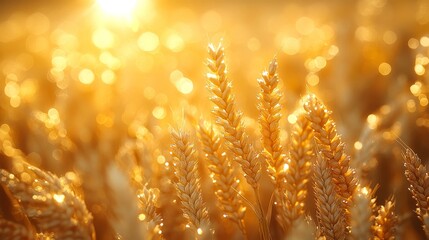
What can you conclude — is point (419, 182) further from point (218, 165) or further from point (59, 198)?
point (59, 198)

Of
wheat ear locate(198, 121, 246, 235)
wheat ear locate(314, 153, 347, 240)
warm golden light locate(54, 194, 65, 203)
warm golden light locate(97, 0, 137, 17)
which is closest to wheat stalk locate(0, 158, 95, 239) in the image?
warm golden light locate(54, 194, 65, 203)

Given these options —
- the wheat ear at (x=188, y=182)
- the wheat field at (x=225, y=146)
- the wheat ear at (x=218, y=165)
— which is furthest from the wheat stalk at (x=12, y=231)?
the wheat ear at (x=218, y=165)

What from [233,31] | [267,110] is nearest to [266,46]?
[233,31]

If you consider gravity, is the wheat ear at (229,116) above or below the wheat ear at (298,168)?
above

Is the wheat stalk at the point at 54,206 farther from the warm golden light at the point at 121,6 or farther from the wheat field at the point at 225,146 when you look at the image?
the warm golden light at the point at 121,6

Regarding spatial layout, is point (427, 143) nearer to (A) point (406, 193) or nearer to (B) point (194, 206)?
(A) point (406, 193)

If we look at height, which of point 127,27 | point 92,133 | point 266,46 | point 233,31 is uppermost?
point 233,31

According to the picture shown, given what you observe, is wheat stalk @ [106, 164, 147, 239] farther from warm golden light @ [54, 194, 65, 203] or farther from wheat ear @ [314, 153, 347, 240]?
wheat ear @ [314, 153, 347, 240]

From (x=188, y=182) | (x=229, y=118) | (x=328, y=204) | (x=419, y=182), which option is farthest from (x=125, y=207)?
(x=419, y=182)
